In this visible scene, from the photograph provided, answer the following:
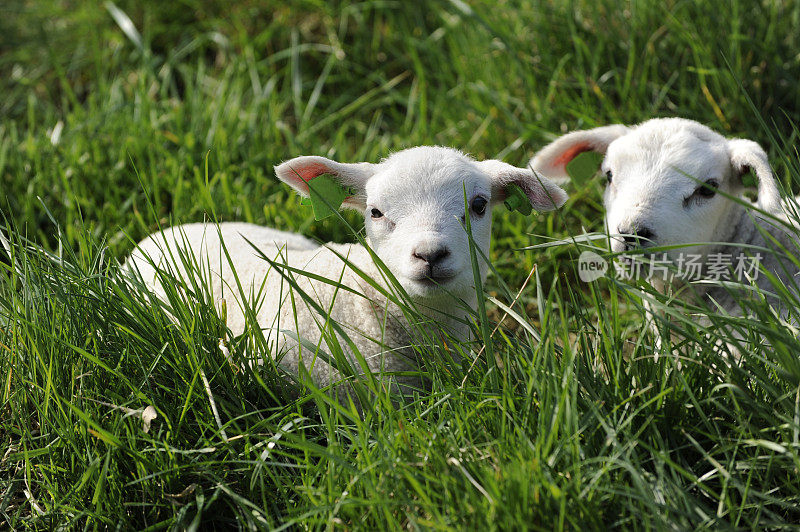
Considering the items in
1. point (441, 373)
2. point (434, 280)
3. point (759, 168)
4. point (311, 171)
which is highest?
point (759, 168)

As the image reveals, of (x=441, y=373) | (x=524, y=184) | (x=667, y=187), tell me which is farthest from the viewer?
(x=667, y=187)

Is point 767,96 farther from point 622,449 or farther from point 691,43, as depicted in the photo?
point 622,449

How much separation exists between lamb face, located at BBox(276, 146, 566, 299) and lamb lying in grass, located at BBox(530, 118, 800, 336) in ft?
1.54

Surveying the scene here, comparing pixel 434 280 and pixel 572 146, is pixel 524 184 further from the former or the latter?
pixel 572 146

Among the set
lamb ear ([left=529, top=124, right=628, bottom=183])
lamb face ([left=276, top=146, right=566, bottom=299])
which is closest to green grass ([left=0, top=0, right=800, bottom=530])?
lamb face ([left=276, top=146, right=566, bottom=299])

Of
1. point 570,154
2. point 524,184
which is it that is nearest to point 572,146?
point 570,154

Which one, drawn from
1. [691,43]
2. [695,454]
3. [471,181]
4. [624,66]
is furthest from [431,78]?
[695,454]

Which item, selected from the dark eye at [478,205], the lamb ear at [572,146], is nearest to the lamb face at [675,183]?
the lamb ear at [572,146]

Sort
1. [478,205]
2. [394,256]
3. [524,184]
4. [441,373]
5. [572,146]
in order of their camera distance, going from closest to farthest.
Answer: [441,373]
[394,256]
[478,205]
[524,184]
[572,146]

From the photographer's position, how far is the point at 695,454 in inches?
107

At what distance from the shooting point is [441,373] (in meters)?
3.06

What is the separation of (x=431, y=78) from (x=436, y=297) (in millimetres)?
3509

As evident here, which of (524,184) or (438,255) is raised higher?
(524,184)

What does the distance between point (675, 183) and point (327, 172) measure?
63.8 inches
